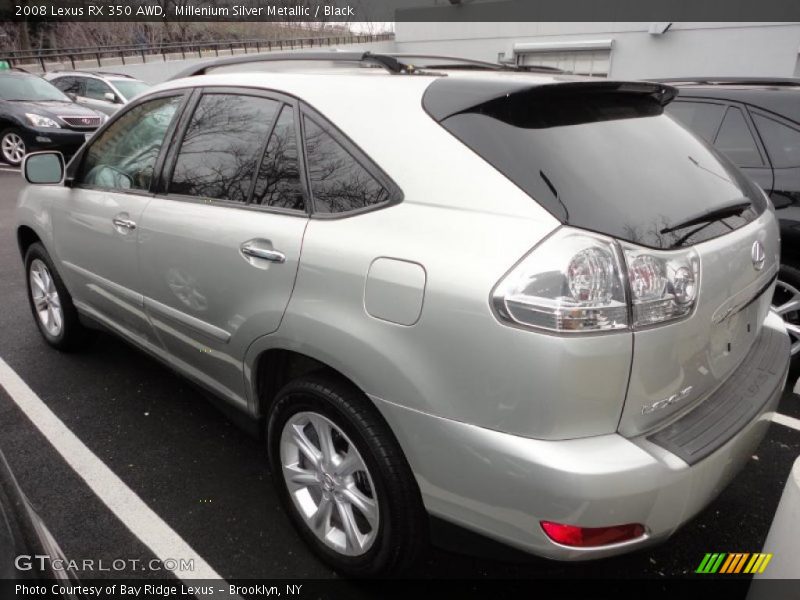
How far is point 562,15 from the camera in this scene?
19094mm

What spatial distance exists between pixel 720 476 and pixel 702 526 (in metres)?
0.80

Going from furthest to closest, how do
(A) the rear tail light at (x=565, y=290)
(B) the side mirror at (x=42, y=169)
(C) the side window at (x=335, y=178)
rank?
(B) the side mirror at (x=42, y=169)
(C) the side window at (x=335, y=178)
(A) the rear tail light at (x=565, y=290)

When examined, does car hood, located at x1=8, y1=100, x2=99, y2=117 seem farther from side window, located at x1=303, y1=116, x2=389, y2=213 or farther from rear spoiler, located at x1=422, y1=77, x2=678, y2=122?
rear spoiler, located at x1=422, y1=77, x2=678, y2=122

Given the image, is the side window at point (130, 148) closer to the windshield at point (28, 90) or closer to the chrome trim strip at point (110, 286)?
the chrome trim strip at point (110, 286)

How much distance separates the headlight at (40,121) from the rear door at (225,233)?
9560mm

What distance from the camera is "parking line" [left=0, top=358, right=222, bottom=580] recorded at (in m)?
2.24

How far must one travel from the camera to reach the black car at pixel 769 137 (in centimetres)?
331

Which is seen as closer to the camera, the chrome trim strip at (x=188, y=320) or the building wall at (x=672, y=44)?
the chrome trim strip at (x=188, y=320)

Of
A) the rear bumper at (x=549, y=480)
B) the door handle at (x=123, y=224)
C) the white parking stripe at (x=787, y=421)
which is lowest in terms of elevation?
the white parking stripe at (x=787, y=421)

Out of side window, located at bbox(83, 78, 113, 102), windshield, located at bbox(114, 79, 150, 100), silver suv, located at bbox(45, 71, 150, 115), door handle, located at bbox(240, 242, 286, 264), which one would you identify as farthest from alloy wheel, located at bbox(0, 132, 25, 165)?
door handle, located at bbox(240, 242, 286, 264)

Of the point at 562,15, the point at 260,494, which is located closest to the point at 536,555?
the point at 260,494

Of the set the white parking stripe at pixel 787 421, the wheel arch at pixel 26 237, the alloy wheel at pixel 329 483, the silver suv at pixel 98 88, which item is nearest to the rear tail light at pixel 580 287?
the alloy wheel at pixel 329 483

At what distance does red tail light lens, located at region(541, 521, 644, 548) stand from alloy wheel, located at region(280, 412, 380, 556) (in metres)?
0.57

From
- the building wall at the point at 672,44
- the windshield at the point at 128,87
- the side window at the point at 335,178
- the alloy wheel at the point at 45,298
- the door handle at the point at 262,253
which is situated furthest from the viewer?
the building wall at the point at 672,44
